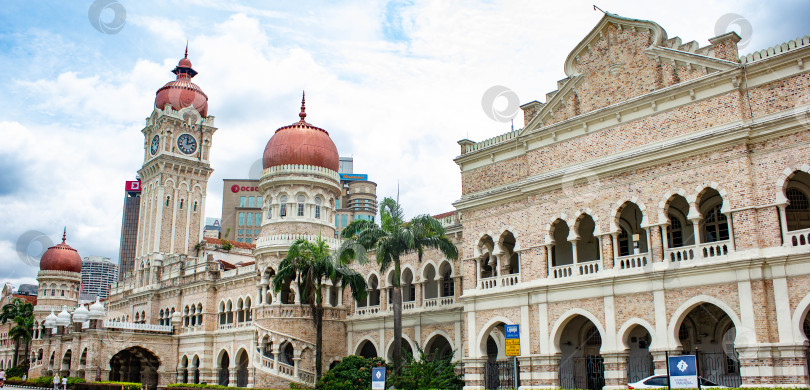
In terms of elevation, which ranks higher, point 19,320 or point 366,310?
point 19,320

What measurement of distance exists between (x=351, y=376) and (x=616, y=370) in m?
11.8

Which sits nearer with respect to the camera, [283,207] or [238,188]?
[283,207]

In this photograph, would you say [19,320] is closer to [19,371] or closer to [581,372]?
[19,371]

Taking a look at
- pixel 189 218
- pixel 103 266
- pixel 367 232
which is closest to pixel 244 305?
pixel 367 232

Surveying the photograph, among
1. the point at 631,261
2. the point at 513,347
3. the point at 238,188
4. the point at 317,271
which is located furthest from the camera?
the point at 238,188

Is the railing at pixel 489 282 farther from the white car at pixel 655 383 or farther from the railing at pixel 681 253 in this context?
the white car at pixel 655 383

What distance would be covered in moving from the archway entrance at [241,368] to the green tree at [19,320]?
32.5 m

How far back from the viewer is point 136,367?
47281 mm

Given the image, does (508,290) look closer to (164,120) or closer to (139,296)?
(139,296)

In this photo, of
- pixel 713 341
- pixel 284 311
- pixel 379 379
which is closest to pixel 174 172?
pixel 284 311

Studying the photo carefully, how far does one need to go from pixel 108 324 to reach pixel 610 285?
32250mm

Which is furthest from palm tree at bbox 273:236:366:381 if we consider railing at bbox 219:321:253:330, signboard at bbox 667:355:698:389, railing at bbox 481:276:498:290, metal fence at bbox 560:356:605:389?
signboard at bbox 667:355:698:389

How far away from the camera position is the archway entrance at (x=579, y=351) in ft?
83.1

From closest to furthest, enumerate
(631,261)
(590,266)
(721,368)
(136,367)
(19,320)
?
(721,368) → (631,261) → (590,266) → (136,367) → (19,320)
